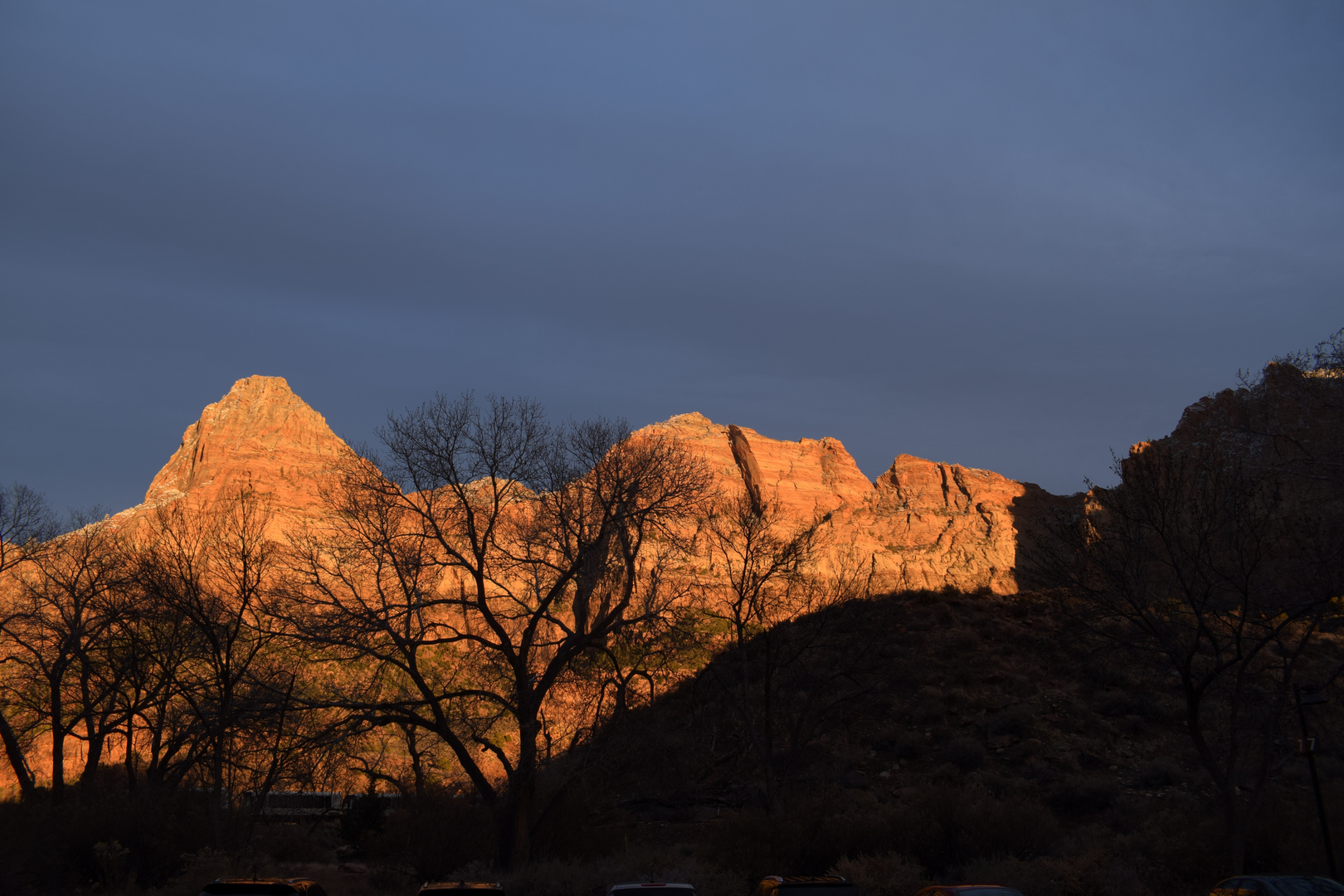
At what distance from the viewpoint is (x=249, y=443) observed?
330 ft

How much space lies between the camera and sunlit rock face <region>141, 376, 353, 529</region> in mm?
95625

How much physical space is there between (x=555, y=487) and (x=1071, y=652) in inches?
1082

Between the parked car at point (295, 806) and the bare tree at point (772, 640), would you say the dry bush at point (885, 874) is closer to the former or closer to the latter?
the bare tree at point (772, 640)

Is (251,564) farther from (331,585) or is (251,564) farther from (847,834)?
(847,834)

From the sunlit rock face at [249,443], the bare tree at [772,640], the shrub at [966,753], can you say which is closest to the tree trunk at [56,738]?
the bare tree at [772,640]

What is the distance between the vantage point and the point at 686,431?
11869 cm

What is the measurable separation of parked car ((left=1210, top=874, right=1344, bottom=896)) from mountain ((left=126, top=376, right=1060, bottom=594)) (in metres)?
77.6

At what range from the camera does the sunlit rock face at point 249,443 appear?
9562 centimetres

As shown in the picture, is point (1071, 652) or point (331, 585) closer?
point (331, 585)

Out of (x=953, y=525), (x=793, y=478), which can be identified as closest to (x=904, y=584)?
(x=953, y=525)

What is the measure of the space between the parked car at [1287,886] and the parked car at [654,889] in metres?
6.94

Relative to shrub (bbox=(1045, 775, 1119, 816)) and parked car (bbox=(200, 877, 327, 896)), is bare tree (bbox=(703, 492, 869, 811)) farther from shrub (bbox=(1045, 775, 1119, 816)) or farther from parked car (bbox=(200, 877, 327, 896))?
parked car (bbox=(200, 877, 327, 896))

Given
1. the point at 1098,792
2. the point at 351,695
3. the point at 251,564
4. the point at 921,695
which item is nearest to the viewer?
the point at 351,695

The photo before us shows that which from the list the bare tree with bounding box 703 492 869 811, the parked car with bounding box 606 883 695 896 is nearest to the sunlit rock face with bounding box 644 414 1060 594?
the bare tree with bounding box 703 492 869 811
